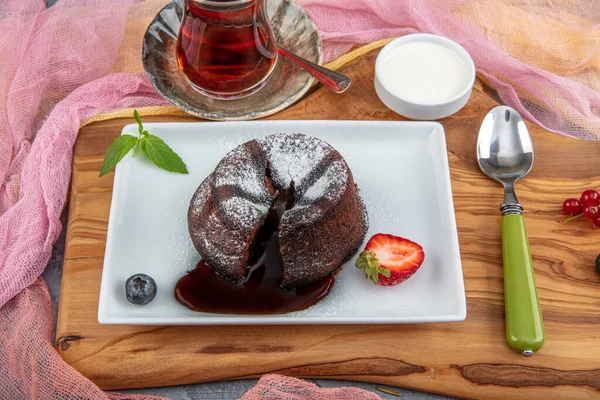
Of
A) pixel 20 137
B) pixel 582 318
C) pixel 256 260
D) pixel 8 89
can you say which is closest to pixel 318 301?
pixel 256 260

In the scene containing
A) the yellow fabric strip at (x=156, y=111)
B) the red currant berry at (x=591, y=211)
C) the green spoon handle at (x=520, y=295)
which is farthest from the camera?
the yellow fabric strip at (x=156, y=111)

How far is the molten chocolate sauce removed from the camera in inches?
82.7

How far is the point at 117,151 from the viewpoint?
2.32 meters

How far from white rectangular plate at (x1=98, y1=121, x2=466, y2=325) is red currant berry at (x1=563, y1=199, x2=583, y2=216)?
17.3 inches

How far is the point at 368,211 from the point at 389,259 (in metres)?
0.26

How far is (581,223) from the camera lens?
2365 mm

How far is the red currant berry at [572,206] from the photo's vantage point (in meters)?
2.33

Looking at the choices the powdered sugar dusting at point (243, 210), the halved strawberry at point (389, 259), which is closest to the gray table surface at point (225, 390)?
the halved strawberry at point (389, 259)

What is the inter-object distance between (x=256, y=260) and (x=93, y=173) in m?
0.73

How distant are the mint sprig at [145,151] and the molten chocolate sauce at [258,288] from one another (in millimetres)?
393

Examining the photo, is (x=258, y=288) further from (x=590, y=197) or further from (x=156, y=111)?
(x=590, y=197)

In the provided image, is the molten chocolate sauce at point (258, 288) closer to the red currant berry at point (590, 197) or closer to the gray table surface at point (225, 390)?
the gray table surface at point (225, 390)

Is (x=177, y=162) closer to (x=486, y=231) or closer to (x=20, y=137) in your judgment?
(x=20, y=137)

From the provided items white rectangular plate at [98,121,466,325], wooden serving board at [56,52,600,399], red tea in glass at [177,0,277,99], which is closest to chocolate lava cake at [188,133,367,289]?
white rectangular plate at [98,121,466,325]
